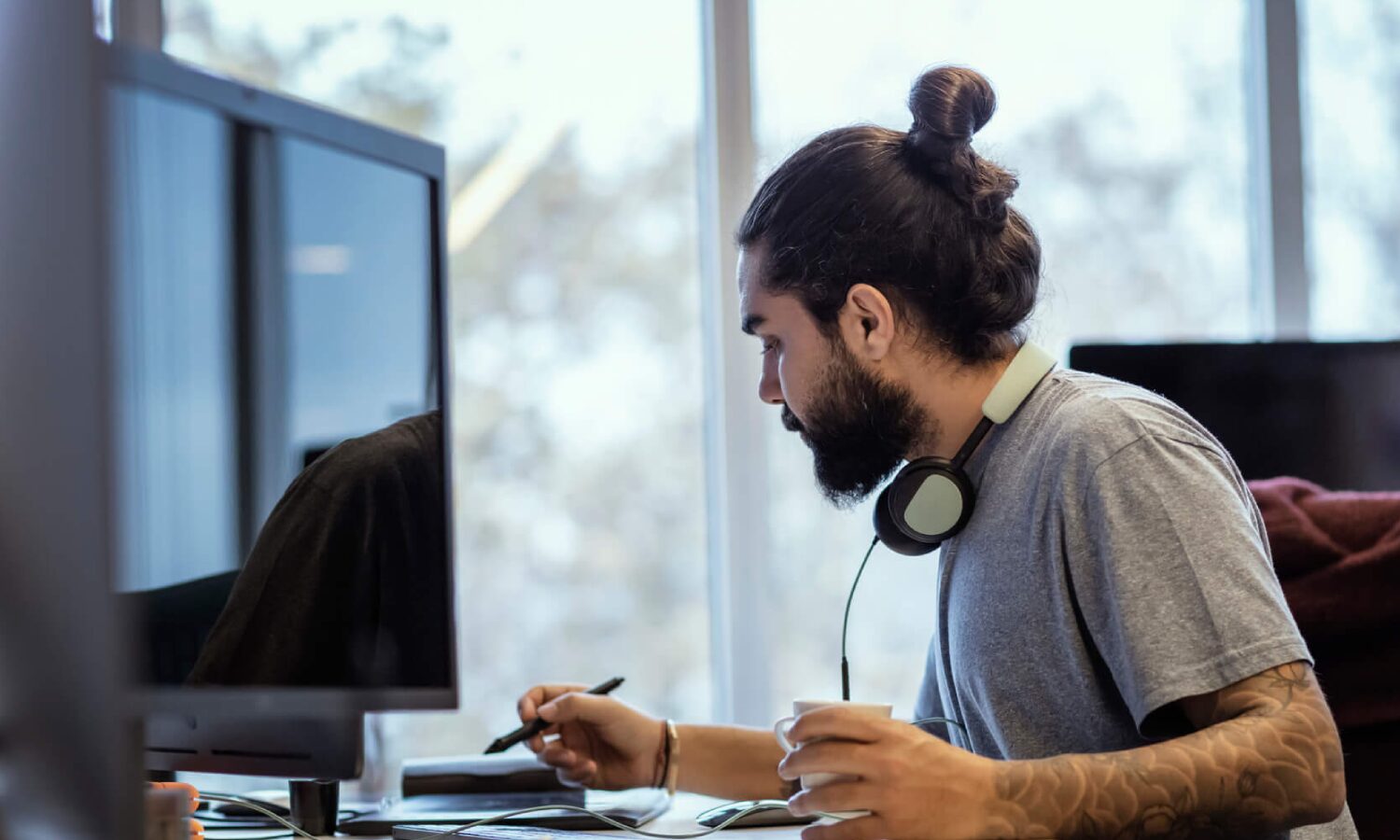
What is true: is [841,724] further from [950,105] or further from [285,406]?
[950,105]

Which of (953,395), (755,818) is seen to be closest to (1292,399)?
(953,395)

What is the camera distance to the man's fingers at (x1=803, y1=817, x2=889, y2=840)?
861 mm

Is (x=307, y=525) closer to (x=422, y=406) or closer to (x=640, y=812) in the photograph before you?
(x=422, y=406)

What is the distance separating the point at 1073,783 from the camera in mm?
876

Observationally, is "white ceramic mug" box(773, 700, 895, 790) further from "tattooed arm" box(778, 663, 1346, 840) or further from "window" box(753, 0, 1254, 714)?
"window" box(753, 0, 1254, 714)

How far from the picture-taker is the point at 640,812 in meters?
1.27

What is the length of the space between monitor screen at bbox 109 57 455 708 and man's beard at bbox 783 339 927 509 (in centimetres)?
43

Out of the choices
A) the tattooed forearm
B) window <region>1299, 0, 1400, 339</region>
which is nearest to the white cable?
the tattooed forearm

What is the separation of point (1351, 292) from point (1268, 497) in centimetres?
119

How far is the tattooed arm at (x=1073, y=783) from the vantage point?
33.8 inches

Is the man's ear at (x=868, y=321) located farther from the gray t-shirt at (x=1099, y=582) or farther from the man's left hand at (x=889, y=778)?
the man's left hand at (x=889, y=778)

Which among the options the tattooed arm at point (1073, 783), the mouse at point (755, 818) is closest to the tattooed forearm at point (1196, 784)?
the tattooed arm at point (1073, 783)

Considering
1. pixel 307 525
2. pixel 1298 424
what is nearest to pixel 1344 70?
pixel 1298 424

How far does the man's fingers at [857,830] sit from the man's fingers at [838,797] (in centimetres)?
1
